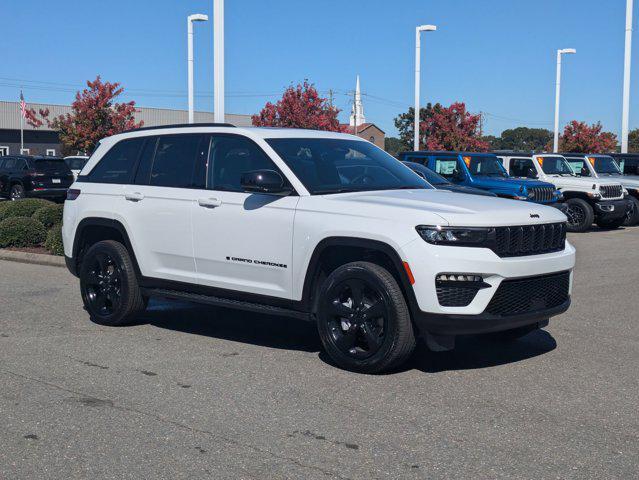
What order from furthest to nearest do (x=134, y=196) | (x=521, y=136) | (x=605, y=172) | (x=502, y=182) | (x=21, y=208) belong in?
(x=521, y=136) < (x=605, y=172) < (x=502, y=182) < (x=21, y=208) < (x=134, y=196)

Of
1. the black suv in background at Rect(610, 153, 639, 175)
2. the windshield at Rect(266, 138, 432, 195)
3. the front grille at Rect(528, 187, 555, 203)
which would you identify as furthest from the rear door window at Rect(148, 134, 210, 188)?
the black suv in background at Rect(610, 153, 639, 175)

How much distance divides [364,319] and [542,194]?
12.5m

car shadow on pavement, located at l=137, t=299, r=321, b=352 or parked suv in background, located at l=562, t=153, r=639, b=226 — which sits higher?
parked suv in background, located at l=562, t=153, r=639, b=226

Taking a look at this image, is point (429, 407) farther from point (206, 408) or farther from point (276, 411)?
point (206, 408)

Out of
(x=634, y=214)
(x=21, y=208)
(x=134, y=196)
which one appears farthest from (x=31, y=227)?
(x=634, y=214)

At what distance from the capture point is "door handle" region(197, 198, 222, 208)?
708 centimetres

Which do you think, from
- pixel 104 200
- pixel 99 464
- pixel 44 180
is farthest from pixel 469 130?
pixel 99 464

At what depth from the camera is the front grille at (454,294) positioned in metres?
5.82

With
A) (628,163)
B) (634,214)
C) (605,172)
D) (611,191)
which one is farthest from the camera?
(628,163)

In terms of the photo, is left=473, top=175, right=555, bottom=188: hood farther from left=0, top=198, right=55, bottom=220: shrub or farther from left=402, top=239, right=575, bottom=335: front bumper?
left=402, top=239, right=575, bottom=335: front bumper

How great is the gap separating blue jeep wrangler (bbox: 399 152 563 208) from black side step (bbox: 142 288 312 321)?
10697mm

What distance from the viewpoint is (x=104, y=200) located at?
8.12m

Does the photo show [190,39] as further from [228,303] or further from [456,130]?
[456,130]

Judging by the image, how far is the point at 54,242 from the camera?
13266 millimetres
